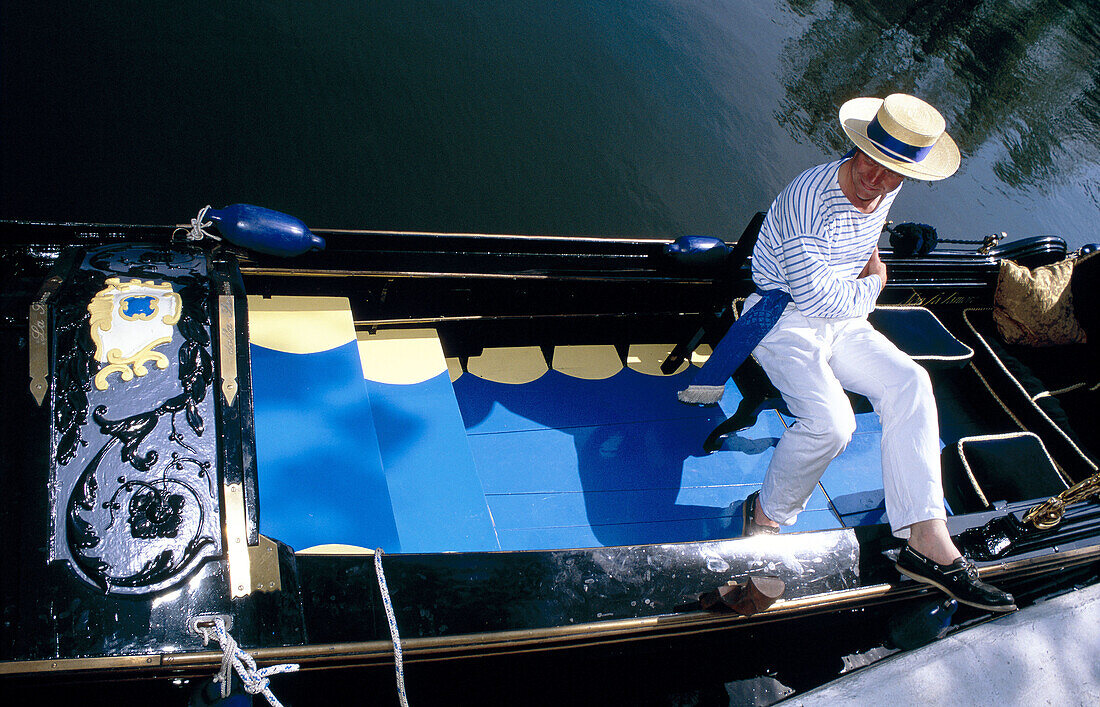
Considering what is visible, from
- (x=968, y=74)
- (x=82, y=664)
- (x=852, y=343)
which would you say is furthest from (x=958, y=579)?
(x=968, y=74)

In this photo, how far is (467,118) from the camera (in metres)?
3.75

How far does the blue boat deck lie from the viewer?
1.56 meters

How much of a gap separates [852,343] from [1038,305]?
3.47 feet

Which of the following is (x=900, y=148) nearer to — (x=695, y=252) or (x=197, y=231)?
(x=695, y=252)

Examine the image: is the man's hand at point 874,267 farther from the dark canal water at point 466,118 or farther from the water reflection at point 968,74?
the water reflection at point 968,74

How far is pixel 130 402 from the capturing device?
1.18 metres

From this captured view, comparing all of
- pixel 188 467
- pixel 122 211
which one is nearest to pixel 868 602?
pixel 188 467

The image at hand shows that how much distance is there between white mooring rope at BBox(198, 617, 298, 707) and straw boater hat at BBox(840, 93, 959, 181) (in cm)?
164

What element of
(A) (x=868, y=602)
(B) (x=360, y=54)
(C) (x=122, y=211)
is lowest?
(A) (x=868, y=602)

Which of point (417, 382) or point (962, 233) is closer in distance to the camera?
point (417, 382)

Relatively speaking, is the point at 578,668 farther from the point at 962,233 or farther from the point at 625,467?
the point at 962,233

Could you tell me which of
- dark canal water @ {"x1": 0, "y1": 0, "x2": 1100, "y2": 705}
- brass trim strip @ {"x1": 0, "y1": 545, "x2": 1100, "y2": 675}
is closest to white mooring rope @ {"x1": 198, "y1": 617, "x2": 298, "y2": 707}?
brass trim strip @ {"x1": 0, "y1": 545, "x2": 1100, "y2": 675}

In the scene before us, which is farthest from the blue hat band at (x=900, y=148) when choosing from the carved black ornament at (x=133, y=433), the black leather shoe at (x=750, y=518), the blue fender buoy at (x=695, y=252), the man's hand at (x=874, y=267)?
the carved black ornament at (x=133, y=433)

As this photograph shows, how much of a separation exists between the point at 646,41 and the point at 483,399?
3.49 metres
